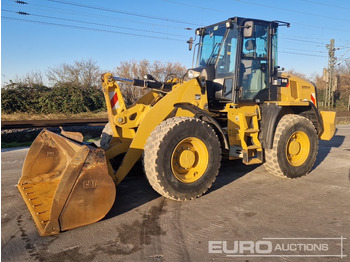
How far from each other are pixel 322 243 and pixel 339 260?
31 cm

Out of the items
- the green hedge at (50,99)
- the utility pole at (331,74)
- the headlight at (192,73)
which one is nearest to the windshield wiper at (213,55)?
the headlight at (192,73)

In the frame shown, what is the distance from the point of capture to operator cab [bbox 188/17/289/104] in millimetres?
5340

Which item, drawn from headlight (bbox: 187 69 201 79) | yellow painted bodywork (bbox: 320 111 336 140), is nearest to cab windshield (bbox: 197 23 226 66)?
headlight (bbox: 187 69 201 79)

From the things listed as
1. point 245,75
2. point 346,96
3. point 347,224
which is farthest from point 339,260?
point 346,96

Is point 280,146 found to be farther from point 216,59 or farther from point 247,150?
point 216,59

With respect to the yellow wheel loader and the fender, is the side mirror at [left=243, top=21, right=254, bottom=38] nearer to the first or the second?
the yellow wheel loader

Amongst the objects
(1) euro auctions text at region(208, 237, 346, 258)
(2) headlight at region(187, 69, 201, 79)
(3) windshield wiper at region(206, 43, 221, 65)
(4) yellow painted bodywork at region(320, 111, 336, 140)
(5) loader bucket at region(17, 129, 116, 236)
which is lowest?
(1) euro auctions text at region(208, 237, 346, 258)

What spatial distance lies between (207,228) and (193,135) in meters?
1.39

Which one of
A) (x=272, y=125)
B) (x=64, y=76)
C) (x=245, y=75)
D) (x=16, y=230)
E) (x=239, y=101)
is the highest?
(x=64, y=76)

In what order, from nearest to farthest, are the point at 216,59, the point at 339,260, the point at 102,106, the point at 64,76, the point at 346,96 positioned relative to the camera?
1. the point at 339,260
2. the point at 216,59
3. the point at 102,106
4. the point at 64,76
5. the point at 346,96

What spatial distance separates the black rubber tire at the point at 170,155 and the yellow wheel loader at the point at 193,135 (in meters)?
0.01

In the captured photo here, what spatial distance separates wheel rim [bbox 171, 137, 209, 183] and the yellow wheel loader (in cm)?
2

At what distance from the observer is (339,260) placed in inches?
113

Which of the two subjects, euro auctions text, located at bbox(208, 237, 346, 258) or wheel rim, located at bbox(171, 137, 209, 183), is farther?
wheel rim, located at bbox(171, 137, 209, 183)
